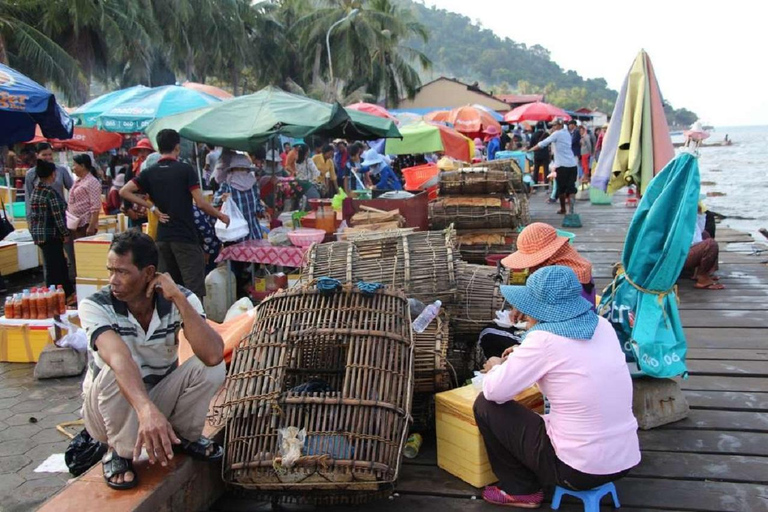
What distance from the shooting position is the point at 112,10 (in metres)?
29.5

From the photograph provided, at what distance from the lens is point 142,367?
3215 millimetres

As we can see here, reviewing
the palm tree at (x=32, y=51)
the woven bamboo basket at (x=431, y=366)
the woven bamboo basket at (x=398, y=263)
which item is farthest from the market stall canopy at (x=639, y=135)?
the palm tree at (x=32, y=51)

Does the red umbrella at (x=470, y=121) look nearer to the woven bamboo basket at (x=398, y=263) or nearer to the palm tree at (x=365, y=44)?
the woven bamboo basket at (x=398, y=263)

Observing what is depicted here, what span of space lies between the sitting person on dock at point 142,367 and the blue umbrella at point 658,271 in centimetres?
248

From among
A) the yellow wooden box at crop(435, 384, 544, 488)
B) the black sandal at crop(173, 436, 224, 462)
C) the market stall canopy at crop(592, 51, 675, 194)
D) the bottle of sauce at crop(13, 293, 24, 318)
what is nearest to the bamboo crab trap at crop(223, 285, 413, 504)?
the black sandal at crop(173, 436, 224, 462)

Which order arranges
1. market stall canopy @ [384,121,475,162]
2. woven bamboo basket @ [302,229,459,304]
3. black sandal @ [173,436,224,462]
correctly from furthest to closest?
market stall canopy @ [384,121,475,162] < woven bamboo basket @ [302,229,459,304] < black sandal @ [173,436,224,462]

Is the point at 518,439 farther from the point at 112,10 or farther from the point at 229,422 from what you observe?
the point at 112,10

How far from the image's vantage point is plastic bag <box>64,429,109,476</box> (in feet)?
11.3

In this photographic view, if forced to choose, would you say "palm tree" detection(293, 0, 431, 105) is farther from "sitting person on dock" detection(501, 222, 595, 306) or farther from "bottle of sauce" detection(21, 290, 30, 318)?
"sitting person on dock" detection(501, 222, 595, 306)

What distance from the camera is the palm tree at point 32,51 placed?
24.7m

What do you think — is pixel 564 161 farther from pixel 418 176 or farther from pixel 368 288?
pixel 368 288

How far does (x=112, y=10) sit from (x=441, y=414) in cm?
3125

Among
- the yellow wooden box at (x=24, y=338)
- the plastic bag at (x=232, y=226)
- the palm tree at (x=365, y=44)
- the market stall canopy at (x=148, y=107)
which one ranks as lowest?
the yellow wooden box at (x=24, y=338)

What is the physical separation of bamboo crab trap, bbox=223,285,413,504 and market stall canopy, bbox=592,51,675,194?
9.82ft
